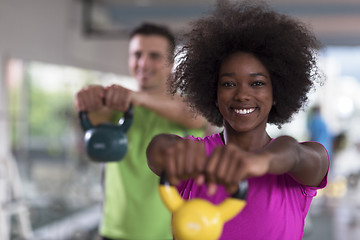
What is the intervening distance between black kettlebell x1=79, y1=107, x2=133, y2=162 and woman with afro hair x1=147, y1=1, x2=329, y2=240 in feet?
1.04

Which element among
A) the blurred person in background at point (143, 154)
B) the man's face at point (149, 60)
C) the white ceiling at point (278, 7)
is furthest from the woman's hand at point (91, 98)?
the white ceiling at point (278, 7)

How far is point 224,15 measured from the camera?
1157 mm

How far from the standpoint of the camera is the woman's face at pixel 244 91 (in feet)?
3.23

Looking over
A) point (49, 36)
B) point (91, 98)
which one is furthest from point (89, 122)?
point (49, 36)

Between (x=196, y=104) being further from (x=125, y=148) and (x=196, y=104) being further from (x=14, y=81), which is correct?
(x=14, y=81)

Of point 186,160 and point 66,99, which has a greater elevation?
point 186,160

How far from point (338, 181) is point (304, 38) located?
6.28 m


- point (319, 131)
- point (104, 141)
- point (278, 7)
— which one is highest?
point (278, 7)

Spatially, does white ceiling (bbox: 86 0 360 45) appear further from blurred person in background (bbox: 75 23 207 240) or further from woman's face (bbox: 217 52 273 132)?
woman's face (bbox: 217 52 273 132)

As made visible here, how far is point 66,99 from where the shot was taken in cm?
486

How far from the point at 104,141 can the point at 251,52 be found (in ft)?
1.99

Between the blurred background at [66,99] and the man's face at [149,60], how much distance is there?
947 mm

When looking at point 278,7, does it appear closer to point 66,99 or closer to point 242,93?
point 66,99

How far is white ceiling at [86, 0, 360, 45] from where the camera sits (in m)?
5.42
